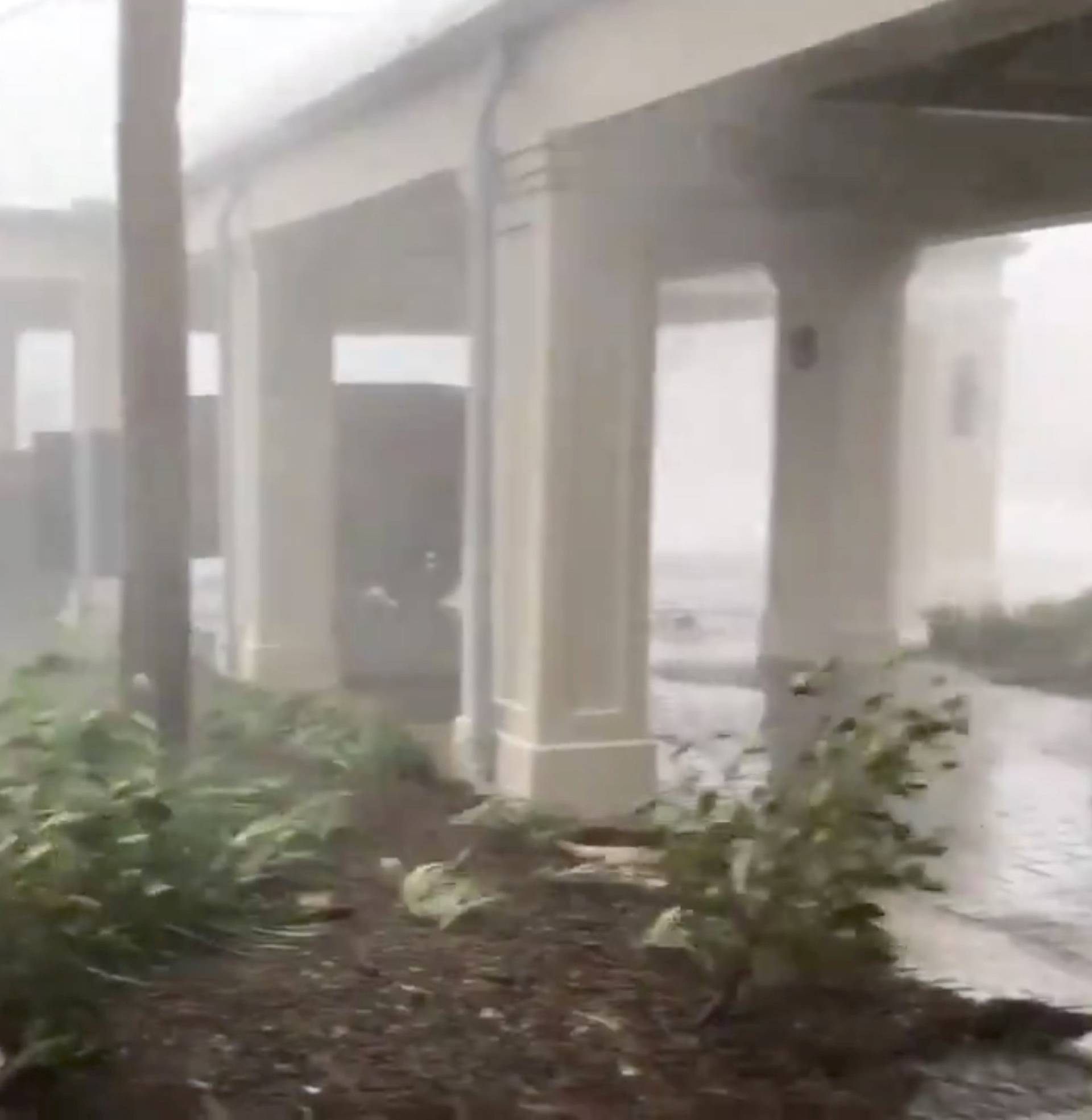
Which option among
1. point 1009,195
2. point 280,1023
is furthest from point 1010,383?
point 280,1023

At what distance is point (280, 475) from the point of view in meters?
4.77

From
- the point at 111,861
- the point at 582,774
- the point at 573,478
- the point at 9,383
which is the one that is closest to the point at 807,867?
the point at 111,861

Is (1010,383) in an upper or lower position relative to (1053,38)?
lower

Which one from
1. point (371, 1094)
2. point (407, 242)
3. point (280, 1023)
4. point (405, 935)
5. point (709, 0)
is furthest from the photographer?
point (407, 242)

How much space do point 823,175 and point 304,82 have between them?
53.3 inches

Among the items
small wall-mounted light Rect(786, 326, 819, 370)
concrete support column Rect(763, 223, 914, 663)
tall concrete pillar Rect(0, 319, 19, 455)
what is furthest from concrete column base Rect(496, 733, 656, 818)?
tall concrete pillar Rect(0, 319, 19, 455)

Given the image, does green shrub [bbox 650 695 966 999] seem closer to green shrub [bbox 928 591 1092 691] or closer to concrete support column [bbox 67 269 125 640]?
concrete support column [bbox 67 269 125 640]

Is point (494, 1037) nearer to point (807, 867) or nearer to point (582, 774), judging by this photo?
point (807, 867)

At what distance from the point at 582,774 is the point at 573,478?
0.78 meters

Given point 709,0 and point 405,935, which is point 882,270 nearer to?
point 709,0

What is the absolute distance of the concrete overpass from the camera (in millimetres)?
4355

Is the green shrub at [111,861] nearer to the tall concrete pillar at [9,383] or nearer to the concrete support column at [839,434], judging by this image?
the tall concrete pillar at [9,383]

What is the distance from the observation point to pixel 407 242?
16.8 feet

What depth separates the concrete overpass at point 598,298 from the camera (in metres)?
4.36
